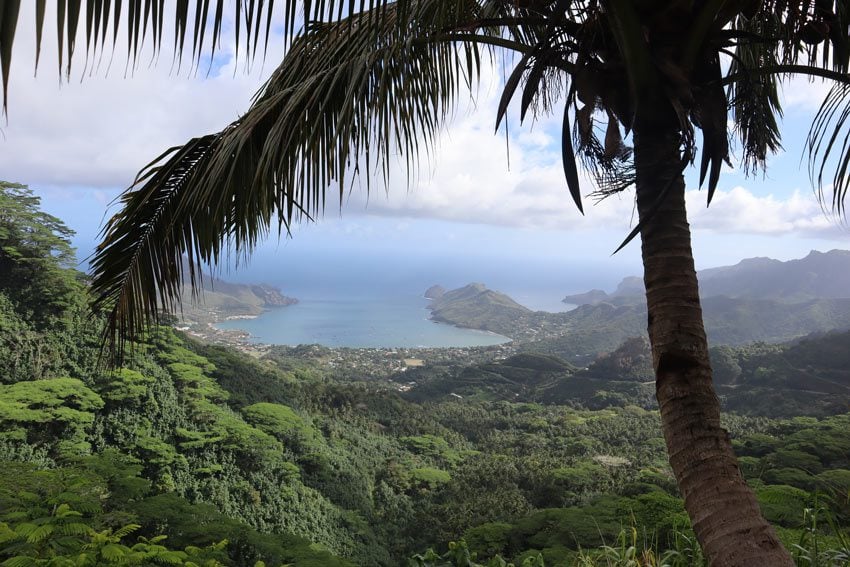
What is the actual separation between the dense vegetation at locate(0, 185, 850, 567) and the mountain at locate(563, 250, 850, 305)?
219 feet

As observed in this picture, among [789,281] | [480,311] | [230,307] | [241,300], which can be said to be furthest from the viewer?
[789,281]

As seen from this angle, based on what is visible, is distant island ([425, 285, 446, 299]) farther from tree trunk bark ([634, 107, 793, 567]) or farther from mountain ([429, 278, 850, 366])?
tree trunk bark ([634, 107, 793, 567])

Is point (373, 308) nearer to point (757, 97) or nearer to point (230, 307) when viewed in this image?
point (230, 307)

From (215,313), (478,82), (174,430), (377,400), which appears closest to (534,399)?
(377,400)

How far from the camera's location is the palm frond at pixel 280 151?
1696 mm

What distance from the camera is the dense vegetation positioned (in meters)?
3.55

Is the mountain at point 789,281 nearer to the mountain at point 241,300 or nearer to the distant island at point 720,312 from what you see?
the distant island at point 720,312

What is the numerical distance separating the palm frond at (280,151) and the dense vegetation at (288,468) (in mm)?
540

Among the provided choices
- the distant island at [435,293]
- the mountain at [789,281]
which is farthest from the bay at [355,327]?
the mountain at [789,281]

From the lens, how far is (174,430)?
38.5 feet

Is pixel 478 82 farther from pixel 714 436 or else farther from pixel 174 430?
pixel 174 430

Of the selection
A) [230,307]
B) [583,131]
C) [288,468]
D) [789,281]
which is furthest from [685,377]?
[789,281]

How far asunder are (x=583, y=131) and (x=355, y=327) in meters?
75.2

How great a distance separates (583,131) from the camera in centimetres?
168
